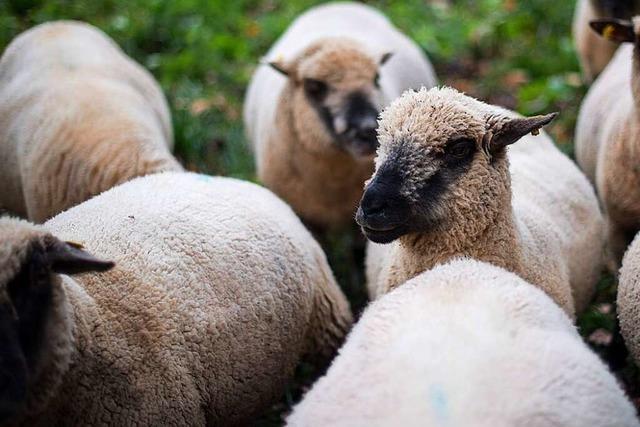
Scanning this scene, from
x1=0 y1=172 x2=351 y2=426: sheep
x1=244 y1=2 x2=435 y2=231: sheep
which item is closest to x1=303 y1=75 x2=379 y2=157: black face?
x1=244 y1=2 x2=435 y2=231: sheep

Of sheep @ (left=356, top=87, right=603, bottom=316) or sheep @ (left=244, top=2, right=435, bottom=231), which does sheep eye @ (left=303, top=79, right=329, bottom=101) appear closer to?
sheep @ (left=244, top=2, right=435, bottom=231)

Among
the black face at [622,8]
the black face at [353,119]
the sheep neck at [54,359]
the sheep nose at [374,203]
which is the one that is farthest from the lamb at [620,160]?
the sheep neck at [54,359]

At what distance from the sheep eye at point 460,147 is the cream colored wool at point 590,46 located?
13.2 feet

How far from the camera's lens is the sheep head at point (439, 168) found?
3119mm

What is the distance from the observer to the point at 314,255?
404 centimetres

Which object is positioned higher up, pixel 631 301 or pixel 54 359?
→ pixel 54 359

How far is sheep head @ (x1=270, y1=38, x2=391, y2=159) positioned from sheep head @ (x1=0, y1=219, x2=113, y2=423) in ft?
8.60

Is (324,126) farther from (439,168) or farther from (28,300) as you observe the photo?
(28,300)

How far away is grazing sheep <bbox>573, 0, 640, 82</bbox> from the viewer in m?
6.20

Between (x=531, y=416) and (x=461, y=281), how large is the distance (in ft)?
2.02

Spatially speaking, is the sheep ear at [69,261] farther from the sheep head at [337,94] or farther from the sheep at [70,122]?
the sheep head at [337,94]

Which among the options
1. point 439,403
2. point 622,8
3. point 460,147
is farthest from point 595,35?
point 439,403

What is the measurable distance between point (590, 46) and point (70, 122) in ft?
15.0

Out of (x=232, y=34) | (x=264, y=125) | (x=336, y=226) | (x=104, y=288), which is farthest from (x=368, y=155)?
(x=232, y=34)
